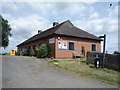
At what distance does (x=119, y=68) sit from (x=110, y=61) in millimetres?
1140

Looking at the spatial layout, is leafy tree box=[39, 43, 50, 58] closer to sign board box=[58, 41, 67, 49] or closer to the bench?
sign board box=[58, 41, 67, 49]

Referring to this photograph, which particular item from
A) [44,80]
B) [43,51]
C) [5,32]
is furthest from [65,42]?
[5,32]

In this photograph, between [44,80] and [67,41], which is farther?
[67,41]

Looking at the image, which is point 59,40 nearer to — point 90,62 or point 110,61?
point 90,62

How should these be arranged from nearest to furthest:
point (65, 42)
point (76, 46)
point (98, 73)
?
point (98, 73) → point (65, 42) → point (76, 46)

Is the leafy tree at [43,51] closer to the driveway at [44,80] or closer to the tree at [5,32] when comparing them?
the driveway at [44,80]

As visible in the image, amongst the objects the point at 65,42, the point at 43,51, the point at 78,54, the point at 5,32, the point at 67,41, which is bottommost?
the point at 78,54

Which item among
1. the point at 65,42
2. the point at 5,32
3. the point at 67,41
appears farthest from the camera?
the point at 5,32

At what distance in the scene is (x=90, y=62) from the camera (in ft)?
43.4

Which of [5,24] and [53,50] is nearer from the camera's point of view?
[53,50]

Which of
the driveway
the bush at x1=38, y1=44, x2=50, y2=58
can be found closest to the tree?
the bush at x1=38, y1=44, x2=50, y2=58

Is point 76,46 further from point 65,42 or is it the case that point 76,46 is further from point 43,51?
point 43,51

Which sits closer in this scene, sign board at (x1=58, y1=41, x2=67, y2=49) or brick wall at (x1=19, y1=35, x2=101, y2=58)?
brick wall at (x1=19, y1=35, x2=101, y2=58)

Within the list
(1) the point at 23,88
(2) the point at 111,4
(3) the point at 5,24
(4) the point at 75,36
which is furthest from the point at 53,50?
(3) the point at 5,24
